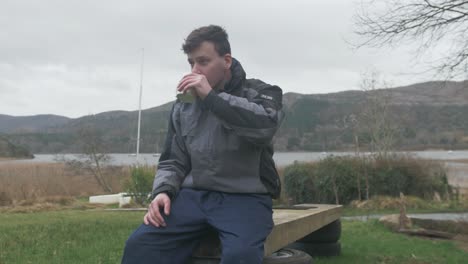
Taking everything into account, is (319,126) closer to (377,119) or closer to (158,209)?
(377,119)

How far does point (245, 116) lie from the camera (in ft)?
8.00

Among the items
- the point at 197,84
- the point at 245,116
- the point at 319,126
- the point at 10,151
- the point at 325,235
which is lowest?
the point at 325,235

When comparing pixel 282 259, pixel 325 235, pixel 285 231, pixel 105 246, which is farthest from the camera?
pixel 325 235

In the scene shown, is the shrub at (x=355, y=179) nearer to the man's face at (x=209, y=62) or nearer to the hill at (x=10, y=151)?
the man's face at (x=209, y=62)

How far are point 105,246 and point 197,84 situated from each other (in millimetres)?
3832

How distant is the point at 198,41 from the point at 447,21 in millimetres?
9011

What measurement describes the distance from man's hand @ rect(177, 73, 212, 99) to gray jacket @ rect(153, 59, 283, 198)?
0.03m

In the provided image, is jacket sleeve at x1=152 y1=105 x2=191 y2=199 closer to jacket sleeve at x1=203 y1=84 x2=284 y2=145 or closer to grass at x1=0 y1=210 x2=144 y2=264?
jacket sleeve at x1=203 y1=84 x2=284 y2=145

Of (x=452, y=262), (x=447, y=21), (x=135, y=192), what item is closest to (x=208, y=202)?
(x=452, y=262)

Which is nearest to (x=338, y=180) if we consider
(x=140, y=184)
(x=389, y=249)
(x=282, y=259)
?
(x=140, y=184)

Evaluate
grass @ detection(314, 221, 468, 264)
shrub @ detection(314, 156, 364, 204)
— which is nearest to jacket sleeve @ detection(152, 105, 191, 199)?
grass @ detection(314, 221, 468, 264)

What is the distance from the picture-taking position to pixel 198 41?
2.58 meters

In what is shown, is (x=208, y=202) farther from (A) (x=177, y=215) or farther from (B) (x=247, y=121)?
(B) (x=247, y=121)

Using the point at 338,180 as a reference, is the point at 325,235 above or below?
below
